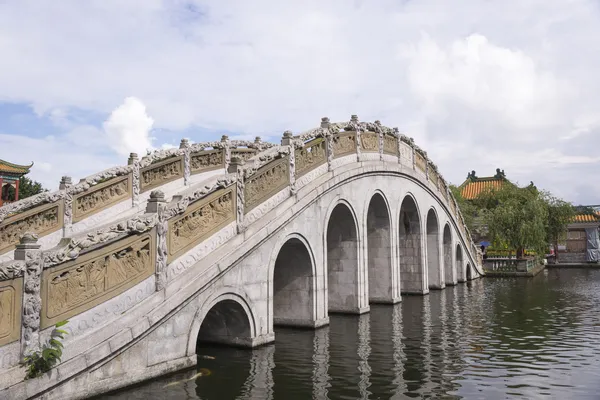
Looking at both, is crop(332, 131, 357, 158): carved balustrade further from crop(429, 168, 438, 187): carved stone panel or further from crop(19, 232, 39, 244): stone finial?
crop(19, 232, 39, 244): stone finial

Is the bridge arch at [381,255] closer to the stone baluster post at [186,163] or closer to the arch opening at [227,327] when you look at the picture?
the stone baluster post at [186,163]

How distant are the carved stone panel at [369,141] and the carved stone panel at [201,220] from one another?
787 centimetres

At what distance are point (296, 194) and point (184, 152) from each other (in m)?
6.24

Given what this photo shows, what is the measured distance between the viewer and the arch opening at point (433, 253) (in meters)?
24.3

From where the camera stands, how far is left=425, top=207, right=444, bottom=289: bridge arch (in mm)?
24328

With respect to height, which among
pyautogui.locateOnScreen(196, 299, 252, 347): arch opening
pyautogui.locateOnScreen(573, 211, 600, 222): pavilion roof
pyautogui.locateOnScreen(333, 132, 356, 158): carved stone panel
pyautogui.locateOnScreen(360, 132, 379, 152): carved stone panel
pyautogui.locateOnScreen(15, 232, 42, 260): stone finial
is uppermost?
pyautogui.locateOnScreen(360, 132, 379, 152): carved stone panel

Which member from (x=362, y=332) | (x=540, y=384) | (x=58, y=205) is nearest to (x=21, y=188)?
(x=58, y=205)

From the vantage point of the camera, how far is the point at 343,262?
15.9 metres

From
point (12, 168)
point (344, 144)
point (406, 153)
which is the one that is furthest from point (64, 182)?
point (12, 168)

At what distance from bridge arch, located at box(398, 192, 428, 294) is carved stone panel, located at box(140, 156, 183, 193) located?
9.72 meters

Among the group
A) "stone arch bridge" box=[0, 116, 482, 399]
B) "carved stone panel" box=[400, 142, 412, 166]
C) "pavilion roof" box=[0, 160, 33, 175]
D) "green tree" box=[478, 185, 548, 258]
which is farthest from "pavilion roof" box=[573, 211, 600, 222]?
"pavilion roof" box=[0, 160, 33, 175]

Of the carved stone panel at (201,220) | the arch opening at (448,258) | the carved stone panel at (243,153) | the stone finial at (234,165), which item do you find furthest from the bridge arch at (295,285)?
the arch opening at (448,258)

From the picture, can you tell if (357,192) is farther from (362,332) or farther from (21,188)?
(21,188)

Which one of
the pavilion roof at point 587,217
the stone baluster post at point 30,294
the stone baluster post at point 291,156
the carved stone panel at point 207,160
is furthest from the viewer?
the pavilion roof at point 587,217
